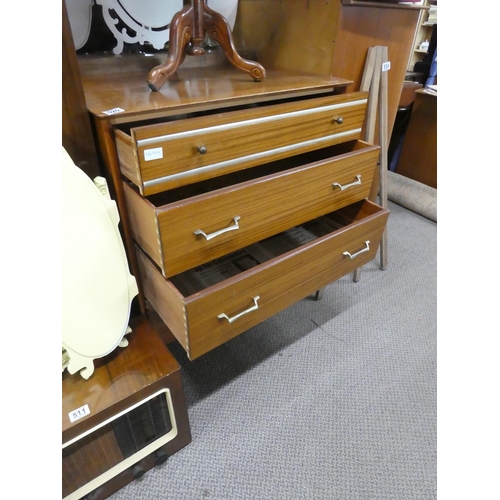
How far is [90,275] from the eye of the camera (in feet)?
2.25

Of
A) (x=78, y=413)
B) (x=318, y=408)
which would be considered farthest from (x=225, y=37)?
(x=318, y=408)

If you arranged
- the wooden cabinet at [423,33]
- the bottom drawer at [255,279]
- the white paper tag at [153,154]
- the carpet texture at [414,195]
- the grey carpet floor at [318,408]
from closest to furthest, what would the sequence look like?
the white paper tag at [153,154]
the bottom drawer at [255,279]
the grey carpet floor at [318,408]
the carpet texture at [414,195]
the wooden cabinet at [423,33]

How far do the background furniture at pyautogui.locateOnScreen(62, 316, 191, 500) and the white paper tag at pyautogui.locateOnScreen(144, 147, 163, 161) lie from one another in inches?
17.8

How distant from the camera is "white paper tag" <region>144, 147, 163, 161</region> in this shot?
62 cm

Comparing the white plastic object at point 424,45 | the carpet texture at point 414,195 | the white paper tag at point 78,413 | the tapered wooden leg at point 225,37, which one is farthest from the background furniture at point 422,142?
the white paper tag at point 78,413

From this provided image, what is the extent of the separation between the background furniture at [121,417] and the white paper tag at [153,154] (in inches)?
17.8

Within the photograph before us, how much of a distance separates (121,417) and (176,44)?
85cm

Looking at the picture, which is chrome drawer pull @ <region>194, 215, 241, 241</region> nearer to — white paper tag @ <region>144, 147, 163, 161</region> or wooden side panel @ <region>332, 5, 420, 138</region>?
white paper tag @ <region>144, 147, 163, 161</region>

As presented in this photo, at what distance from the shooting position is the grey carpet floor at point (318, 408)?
0.86m

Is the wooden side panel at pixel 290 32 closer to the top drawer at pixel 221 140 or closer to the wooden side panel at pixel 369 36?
the wooden side panel at pixel 369 36

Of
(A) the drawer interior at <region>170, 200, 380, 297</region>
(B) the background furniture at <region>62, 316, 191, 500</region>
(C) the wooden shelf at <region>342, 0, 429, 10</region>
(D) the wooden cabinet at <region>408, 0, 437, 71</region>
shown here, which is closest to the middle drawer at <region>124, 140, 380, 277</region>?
(A) the drawer interior at <region>170, 200, 380, 297</region>

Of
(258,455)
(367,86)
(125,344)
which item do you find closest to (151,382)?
(125,344)

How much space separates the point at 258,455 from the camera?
2.99ft
